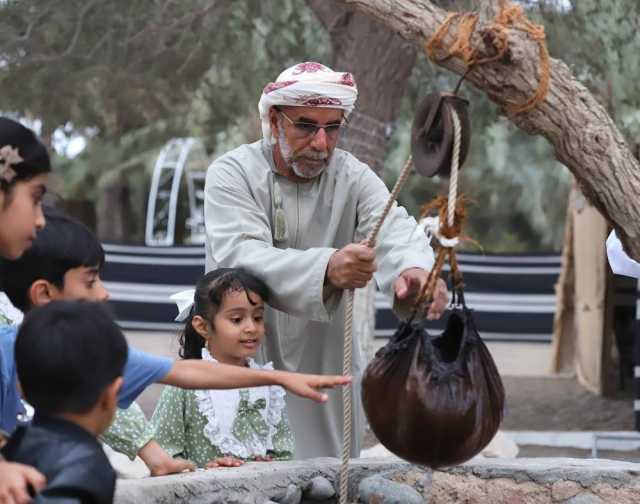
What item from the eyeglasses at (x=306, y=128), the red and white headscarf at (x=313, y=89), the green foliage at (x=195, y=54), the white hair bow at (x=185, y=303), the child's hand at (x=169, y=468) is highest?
the green foliage at (x=195, y=54)

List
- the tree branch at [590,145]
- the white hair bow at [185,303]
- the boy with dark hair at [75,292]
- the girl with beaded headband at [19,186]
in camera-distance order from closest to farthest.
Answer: the girl with beaded headband at [19,186], the boy with dark hair at [75,292], the tree branch at [590,145], the white hair bow at [185,303]

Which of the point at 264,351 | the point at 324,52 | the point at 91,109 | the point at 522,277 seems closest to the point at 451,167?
the point at 264,351

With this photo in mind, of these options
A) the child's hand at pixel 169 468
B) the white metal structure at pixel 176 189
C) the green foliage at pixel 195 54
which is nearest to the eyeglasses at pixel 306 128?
the child's hand at pixel 169 468

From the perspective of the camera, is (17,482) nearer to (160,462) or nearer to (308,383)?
(308,383)

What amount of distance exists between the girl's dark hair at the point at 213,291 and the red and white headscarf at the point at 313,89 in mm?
575

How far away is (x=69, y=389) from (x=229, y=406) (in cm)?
160

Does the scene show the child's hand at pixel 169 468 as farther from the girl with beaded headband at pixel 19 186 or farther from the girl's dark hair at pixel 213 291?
the girl with beaded headband at pixel 19 186

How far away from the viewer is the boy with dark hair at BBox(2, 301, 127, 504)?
2475mm

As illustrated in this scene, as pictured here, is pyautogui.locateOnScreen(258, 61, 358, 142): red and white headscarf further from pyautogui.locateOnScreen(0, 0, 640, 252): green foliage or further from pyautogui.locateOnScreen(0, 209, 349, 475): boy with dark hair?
pyautogui.locateOnScreen(0, 0, 640, 252): green foliage

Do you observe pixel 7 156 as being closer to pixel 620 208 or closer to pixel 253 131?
pixel 620 208

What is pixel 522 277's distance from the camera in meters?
13.5

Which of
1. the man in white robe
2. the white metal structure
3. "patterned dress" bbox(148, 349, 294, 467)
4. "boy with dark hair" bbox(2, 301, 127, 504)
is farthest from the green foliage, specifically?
the white metal structure

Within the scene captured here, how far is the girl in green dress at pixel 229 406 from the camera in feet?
13.3

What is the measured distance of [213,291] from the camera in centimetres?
413
